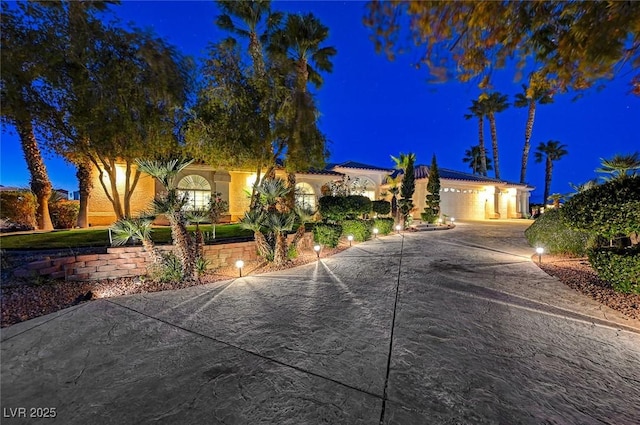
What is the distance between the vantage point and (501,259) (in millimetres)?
8578

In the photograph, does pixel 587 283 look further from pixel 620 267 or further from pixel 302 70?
pixel 302 70

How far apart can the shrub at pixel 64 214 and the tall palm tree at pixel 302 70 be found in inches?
455

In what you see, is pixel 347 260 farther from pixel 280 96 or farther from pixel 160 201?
pixel 280 96

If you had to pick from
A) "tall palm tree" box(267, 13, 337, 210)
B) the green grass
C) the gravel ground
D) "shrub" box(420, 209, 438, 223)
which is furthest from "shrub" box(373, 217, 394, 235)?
the gravel ground

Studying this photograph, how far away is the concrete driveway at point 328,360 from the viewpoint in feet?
7.30

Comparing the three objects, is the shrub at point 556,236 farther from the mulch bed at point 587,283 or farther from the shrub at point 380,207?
the shrub at point 380,207

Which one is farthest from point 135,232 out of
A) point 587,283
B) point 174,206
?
point 587,283

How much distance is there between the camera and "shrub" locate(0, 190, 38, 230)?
10.4 m

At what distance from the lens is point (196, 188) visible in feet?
58.2

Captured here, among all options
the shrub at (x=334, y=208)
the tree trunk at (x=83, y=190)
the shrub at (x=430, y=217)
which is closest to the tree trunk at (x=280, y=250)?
the shrub at (x=334, y=208)

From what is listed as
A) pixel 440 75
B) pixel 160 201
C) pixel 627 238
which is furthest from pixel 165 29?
pixel 627 238

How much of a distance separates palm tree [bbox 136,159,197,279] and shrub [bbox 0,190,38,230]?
9296 mm

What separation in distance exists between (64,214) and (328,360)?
16.3 meters

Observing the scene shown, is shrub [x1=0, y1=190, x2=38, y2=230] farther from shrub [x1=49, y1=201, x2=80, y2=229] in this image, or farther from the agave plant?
the agave plant
